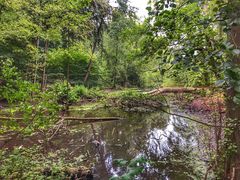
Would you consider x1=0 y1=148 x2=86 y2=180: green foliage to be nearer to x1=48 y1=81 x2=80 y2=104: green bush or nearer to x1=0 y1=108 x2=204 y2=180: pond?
x1=0 y1=108 x2=204 y2=180: pond

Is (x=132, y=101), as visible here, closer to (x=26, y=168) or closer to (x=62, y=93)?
(x=62, y=93)

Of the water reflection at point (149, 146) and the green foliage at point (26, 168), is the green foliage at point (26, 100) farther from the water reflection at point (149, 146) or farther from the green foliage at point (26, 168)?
the water reflection at point (149, 146)

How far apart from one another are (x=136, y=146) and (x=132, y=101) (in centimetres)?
216

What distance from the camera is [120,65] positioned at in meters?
21.8

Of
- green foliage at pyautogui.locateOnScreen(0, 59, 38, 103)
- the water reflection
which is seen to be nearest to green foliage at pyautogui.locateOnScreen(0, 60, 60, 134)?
green foliage at pyautogui.locateOnScreen(0, 59, 38, 103)

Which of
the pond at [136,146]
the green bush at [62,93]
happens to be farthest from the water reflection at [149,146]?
the green bush at [62,93]

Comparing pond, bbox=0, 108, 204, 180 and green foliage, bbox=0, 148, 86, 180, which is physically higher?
green foliage, bbox=0, 148, 86, 180

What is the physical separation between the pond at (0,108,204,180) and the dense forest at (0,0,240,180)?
0.03m

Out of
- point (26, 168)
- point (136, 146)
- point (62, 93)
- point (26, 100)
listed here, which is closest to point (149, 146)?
point (136, 146)

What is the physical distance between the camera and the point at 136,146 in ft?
21.5

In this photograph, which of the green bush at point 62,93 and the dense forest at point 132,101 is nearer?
the dense forest at point 132,101

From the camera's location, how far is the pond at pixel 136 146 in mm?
4793

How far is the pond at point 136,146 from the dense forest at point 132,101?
0.09ft

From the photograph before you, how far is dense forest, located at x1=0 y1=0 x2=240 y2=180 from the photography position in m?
1.44
